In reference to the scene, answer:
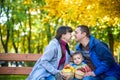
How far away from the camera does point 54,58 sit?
21.4ft

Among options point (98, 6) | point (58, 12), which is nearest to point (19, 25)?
point (58, 12)

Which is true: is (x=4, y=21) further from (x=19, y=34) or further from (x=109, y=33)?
(x=109, y=33)

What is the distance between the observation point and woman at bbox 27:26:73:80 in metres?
6.38

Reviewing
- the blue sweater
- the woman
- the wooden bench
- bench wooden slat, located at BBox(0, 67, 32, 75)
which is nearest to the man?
the blue sweater

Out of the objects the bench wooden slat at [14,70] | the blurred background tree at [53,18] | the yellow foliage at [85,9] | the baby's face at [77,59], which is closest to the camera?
the baby's face at [77,59]

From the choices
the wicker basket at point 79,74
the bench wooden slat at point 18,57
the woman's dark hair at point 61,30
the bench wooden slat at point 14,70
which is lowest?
the bench wooden slat at point 14,70

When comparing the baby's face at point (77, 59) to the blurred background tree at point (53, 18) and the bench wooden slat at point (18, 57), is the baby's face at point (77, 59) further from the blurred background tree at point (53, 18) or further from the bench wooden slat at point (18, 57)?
the blurred background tree at point (53, 18)

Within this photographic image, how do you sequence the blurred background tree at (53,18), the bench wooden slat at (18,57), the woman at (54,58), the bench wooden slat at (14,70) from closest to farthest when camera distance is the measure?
1. the woman at (54,58)
2. the bench wooden slat at (18,57)
3. the bench wooden slat at (14,70)
4. the blurred background tree at (53,18)

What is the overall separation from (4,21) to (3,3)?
1916mm

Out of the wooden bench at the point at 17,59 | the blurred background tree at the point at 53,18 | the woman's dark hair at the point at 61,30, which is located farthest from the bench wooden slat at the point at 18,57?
the blurred background tree at the point at 53,18

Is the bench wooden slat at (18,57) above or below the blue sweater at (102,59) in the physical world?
below

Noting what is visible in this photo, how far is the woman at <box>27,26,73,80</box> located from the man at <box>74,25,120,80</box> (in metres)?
0.25

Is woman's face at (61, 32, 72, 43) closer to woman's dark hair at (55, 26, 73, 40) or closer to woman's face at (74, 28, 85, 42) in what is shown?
woman's dark hair at (55, 26, 73, 40)

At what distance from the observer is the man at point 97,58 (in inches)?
241
